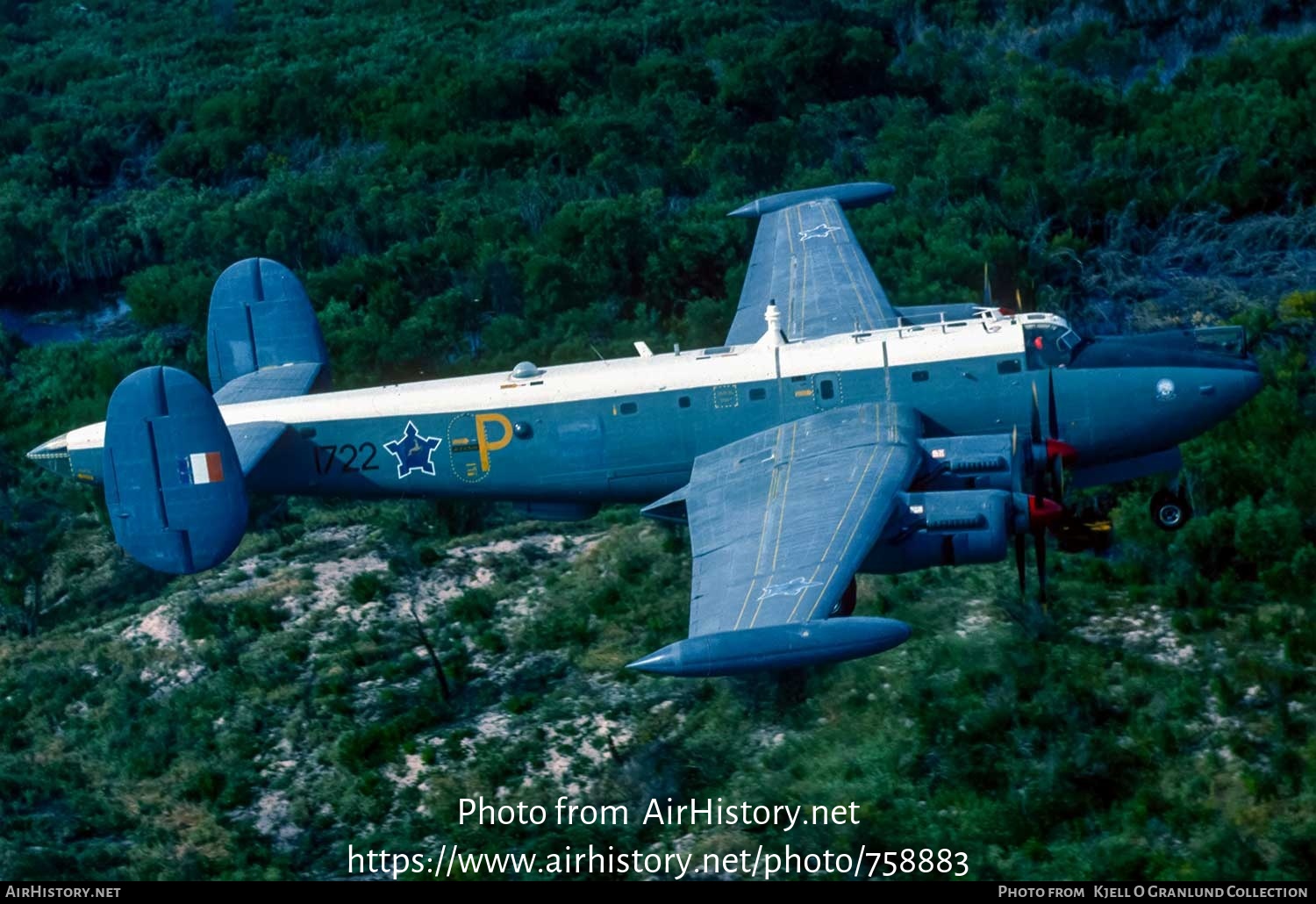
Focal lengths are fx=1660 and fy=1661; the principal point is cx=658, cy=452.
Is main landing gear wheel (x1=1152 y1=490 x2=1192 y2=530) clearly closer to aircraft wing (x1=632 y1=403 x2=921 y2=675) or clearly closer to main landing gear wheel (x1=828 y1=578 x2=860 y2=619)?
aircraft wing (x1=632 y1=403 x2=921 y2=675)

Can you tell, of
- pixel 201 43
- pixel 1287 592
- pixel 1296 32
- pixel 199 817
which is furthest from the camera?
pixel 201 43

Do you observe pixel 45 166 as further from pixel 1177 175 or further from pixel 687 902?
pixel 687 902

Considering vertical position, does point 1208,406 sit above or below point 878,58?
below

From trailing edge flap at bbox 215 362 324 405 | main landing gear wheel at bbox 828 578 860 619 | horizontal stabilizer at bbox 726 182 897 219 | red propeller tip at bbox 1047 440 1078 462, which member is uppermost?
horizontal stabilizer at bbox 726 182 897 219

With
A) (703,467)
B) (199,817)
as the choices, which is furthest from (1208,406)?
(199,817)

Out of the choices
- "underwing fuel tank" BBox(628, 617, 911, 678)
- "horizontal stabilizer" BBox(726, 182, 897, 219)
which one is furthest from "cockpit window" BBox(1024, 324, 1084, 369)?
"horizontal stabilizer" BBox(726, 182, 897, 219)

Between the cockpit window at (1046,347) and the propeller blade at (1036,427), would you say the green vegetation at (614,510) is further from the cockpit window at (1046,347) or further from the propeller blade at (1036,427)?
the cockpit window at (1046,347)

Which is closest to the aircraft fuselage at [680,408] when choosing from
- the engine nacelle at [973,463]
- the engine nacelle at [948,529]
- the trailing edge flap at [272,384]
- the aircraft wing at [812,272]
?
the trailing edge flap at [272,384]

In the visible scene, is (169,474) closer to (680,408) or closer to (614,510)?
(680,408)
